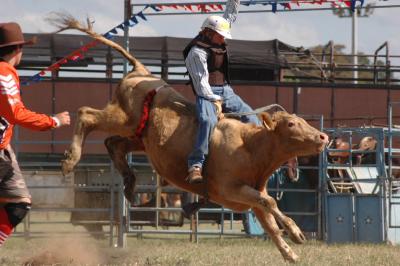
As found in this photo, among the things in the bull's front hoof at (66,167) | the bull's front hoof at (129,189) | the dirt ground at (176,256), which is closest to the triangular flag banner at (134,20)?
the dirt ground at (176,256)

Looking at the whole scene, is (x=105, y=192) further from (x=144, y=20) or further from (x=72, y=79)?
(x=72, y=79)

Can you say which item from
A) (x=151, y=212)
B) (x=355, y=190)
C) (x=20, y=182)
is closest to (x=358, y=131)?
(x=355, y=190)

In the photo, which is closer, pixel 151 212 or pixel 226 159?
pixel 226 159

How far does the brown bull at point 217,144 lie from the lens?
859cm

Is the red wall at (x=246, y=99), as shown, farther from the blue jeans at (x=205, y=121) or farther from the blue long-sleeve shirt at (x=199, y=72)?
the blue long-sleeve shirt at (x=199, y=72)

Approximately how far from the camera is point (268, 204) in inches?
328

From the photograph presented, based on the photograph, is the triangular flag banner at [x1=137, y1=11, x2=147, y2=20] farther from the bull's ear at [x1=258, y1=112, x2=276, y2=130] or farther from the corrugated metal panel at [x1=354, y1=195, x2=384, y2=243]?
the corrugated metal panel at [x1=354, y1=195, x2=384, y2=243]

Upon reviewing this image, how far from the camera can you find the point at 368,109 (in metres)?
23.6

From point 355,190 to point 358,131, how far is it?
1.44 meters

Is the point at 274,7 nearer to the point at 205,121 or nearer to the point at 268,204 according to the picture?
the point at 205,121

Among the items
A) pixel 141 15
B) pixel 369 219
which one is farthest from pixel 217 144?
pixel 369 219

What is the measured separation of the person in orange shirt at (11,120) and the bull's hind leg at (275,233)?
2.56m

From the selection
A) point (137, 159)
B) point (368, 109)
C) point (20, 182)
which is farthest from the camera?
point (368, 109)

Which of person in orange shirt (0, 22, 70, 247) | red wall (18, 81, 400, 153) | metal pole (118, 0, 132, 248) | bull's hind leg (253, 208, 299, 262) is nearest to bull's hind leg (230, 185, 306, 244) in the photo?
bull's hind leg (253, 208, 299, 262)
